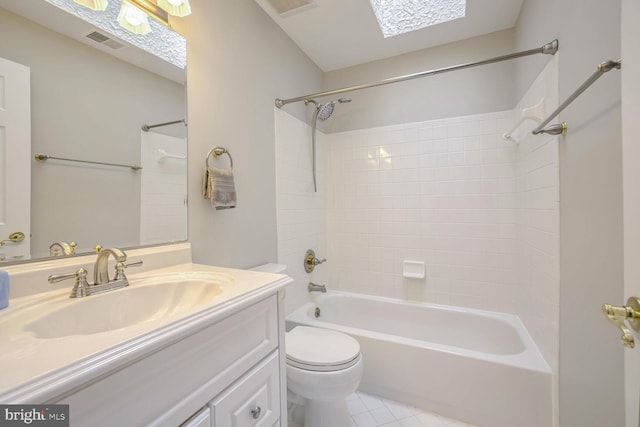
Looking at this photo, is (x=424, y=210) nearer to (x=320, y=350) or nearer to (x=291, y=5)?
(x=320, y=350)

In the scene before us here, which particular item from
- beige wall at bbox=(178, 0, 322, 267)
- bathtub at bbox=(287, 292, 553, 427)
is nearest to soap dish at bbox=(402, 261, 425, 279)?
bathtub at bbox=(287, 292, 553, 427)

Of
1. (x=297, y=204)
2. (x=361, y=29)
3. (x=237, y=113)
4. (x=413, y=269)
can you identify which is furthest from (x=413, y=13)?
(x=413, y=269)

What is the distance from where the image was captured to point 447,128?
2.03 m

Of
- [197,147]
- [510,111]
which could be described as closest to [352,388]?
[197,147]

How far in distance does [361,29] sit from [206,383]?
217 cm

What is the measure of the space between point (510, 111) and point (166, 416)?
7.88 feet

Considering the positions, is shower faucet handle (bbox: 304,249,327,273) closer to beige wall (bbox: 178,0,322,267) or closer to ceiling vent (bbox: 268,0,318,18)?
beige wall (bbox: 178,0,322,267)

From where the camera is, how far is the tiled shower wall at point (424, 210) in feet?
5.97

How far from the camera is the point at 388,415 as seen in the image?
4.88ft

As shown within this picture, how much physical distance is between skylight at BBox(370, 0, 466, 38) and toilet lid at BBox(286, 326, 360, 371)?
2011 millimetres

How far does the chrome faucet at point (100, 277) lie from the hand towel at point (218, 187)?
18.1 inches

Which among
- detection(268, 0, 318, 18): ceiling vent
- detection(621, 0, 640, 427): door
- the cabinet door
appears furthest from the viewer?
detection(268, 0, 318, 18): ceiling vent

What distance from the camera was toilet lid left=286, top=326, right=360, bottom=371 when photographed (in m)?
1.24

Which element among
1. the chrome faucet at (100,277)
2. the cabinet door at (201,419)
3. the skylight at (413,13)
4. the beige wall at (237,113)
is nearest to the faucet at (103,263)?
the chrome faucet at (100,277)
